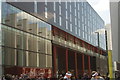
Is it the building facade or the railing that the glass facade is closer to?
the building facade

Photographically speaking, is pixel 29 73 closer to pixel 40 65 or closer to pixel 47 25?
pixel 40 65

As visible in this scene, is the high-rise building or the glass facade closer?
the high-rise building

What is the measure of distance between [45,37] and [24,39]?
646 centimetres

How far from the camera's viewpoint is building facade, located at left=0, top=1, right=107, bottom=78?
34688 mm

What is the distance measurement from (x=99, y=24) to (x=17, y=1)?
153 ft

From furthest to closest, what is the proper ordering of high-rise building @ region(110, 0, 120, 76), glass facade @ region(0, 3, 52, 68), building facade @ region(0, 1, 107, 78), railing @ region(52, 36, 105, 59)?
1. railing @ region(52, 36, 105, 59)
2. building facade @ region(0, 1, 107, 78)
3. glass facade @ region(0, 3, 52, 68)
4. high-rise building @ region(110, 0, 120, 76)

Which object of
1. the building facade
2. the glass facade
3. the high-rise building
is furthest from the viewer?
the building facade

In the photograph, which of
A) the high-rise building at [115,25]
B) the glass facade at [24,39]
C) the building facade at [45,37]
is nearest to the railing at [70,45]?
the building facade at [45,37]

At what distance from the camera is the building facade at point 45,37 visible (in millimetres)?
34688

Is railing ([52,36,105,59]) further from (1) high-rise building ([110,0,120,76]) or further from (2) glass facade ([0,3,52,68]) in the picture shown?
(1) high-rise building ([110,0,120,76])

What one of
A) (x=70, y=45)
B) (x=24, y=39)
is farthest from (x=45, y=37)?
(x=70, y=45)

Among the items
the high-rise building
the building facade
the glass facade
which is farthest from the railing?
the high-rise building

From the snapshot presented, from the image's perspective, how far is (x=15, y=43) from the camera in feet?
117

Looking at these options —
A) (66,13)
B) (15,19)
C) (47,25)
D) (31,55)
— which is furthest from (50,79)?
(66,13)
